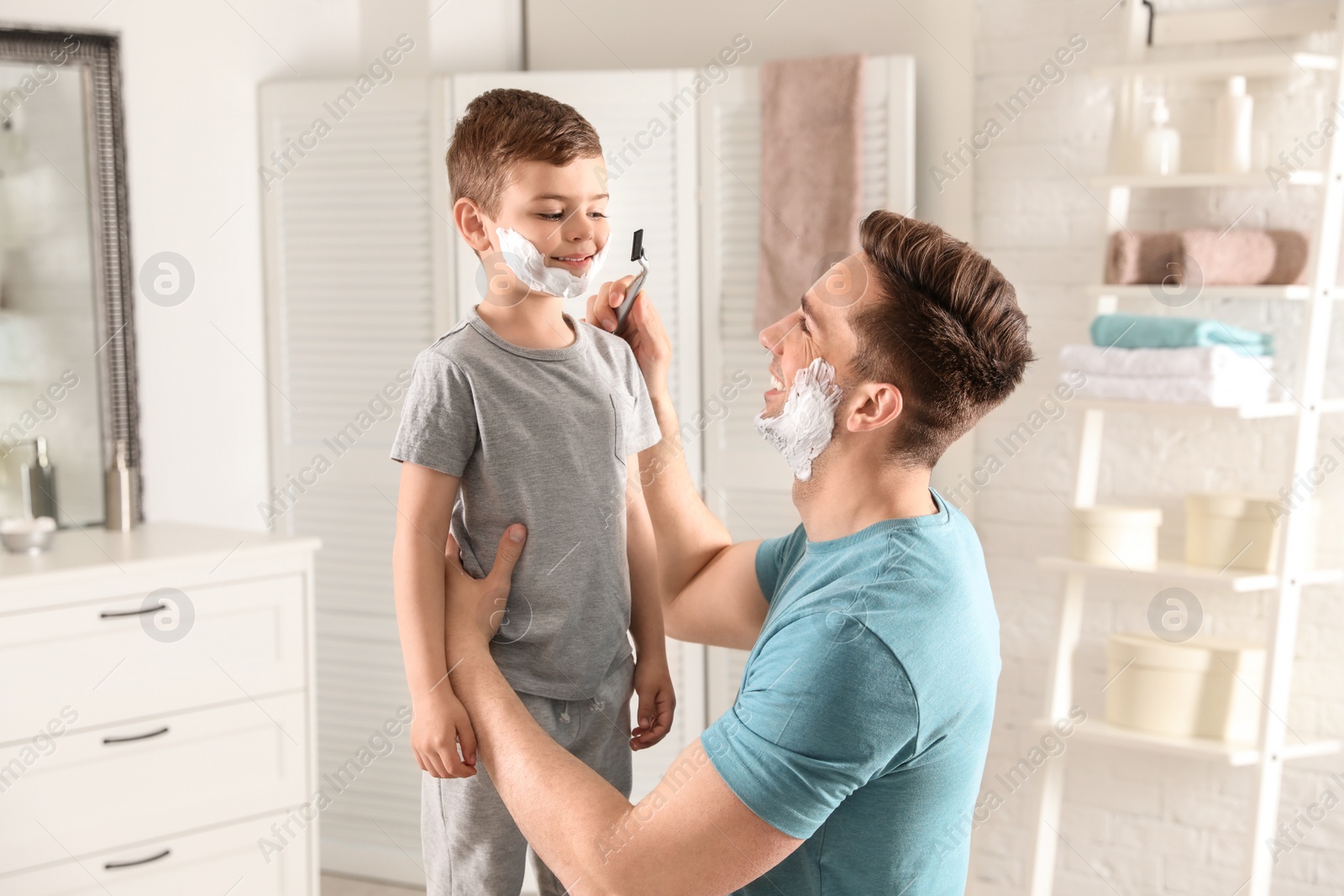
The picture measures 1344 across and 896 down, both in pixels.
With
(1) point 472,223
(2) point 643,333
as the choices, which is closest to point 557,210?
(1) point 472,223

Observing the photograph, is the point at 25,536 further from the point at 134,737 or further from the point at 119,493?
the point at 134,737

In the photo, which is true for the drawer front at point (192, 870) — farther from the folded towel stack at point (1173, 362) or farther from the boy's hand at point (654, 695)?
the folded towel stack at point (1173, 362)

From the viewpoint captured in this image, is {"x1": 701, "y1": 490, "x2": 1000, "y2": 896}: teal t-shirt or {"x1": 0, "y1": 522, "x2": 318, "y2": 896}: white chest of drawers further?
{"x1": 0, "y1": 522, "x2": 318, "y2": 896}: white chest of drawers

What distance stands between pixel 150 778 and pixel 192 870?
8.1 inches

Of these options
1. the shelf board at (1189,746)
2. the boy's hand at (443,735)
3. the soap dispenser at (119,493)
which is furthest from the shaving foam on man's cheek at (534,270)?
the soap dispenser at (119,493)

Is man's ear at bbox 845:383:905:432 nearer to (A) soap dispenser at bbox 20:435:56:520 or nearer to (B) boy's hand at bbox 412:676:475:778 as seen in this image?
(B) boy's hand at bbox 412:676:475:778

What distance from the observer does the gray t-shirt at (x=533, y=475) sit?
4.14 feet

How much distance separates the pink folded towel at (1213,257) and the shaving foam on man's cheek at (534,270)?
132 centimetres

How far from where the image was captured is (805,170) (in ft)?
8.29

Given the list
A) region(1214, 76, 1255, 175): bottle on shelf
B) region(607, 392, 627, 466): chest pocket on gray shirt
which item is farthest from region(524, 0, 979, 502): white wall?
region(607, 392, 627, 466): chest pocket on gray shirt

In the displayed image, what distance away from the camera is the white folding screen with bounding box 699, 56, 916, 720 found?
8.52 feet

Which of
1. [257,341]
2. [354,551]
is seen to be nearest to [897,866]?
[354,551]

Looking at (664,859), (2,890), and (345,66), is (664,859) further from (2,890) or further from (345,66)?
(345,66)

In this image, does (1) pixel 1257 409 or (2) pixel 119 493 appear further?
(2) pixel 119 493
